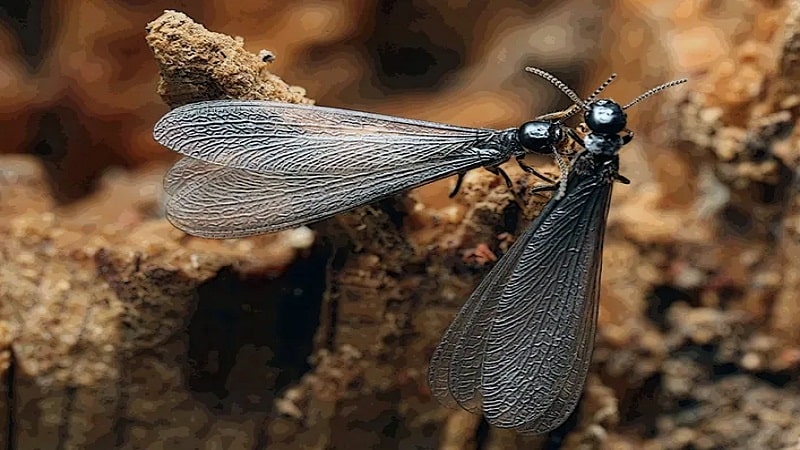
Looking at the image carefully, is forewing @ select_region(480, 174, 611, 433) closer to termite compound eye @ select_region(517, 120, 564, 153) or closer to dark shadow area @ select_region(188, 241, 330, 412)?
termite compound eye @ select_region(517, 120, 564, 153)

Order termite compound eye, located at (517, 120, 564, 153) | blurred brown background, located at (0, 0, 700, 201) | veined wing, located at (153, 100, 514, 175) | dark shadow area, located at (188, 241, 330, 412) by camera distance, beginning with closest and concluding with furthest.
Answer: veined wing, located at (153, 100, 514, 175), dark shadow area, located at (188, 241, 330, 412), termite compound eye, located at (517, 120, 564, 153), blurred brown background, located at (0, 0, 700, 201)

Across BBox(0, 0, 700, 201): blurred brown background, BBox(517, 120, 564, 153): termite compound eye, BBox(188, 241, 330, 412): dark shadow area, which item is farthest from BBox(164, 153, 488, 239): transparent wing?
BBox(0, 0, 700, 201): blurred brown background

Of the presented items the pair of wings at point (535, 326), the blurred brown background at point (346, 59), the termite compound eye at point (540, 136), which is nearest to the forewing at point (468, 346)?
the pair of wings at point (535, 326)

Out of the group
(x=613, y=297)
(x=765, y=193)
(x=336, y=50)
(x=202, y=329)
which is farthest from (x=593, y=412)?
(x=336, y=50)

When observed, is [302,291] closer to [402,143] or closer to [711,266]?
[402,143]

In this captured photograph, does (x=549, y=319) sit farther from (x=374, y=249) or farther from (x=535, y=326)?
(x=374, y=249)

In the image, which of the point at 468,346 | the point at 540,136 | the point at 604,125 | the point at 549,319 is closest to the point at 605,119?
the point at 604,125

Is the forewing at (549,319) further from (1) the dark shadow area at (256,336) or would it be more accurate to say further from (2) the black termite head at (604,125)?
(1) the dark shadow area at (256,336)
